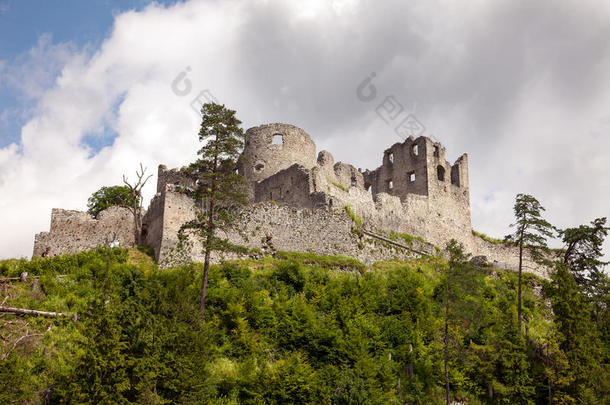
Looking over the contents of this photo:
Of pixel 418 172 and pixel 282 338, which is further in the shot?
pixel 418 172

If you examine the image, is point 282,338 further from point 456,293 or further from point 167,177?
point 167,177

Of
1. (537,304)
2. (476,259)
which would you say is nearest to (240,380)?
(537,304)

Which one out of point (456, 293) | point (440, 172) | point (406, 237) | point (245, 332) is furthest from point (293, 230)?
point (440, 172)

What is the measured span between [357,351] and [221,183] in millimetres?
10032

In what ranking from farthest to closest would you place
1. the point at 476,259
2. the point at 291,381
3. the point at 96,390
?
the point at 476,259 < the point at 291,381 < the point at 96,390

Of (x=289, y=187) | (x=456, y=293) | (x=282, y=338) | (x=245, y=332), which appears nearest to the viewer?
(x=245, y=332)

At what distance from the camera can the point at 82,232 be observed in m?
35.2

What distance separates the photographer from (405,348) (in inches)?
1064

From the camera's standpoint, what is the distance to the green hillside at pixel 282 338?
1886cm

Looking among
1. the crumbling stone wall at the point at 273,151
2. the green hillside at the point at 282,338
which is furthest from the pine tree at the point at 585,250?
the crumbling stone wall at the point at 273,151

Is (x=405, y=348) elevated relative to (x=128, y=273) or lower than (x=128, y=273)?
lower

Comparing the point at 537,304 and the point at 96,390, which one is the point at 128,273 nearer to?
the point at 96,390

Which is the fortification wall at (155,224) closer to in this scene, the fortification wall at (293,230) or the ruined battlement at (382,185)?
the fortification wall at (293,230)

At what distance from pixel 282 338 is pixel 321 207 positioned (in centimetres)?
1237
